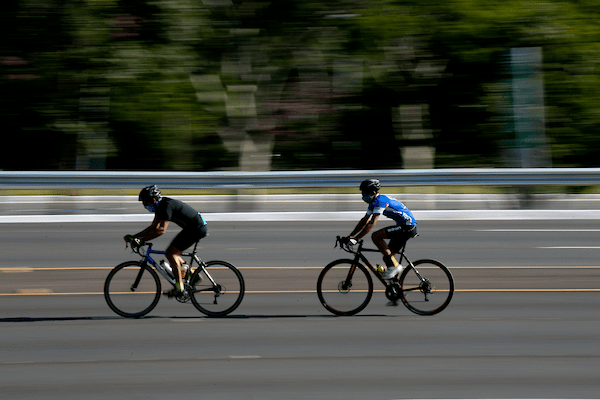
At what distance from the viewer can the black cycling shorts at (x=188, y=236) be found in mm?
8672

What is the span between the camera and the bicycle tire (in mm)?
9000

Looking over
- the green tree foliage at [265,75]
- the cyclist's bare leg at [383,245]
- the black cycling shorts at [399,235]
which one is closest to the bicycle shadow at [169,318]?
the cyclist's bare leg at [383,245]

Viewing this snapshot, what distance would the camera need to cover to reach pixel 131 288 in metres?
8.81

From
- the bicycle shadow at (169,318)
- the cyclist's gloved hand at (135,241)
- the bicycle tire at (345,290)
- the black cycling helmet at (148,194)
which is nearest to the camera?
the black cycling helmet at (148,194)

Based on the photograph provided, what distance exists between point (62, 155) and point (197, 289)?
14732 millimetres

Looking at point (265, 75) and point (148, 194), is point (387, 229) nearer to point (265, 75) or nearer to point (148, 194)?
point (148, 194)

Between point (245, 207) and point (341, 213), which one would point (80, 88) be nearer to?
point (245, 207)

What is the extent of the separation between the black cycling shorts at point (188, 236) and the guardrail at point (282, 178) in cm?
800

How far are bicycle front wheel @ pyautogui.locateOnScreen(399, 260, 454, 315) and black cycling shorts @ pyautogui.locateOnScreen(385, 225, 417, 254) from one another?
0.28m

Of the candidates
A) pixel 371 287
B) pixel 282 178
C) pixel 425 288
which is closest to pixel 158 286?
pixel 371 287

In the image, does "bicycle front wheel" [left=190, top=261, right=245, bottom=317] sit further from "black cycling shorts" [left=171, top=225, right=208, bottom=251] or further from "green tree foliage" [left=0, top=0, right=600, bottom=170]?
"green tree foliage" [left=0, top=0, right=600, bottom=170]

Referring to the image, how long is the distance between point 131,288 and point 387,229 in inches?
109

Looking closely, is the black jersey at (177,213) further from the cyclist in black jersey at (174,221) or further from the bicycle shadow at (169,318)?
the bicycle shadow at (169,318)

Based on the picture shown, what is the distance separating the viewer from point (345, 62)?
72.4 ft
